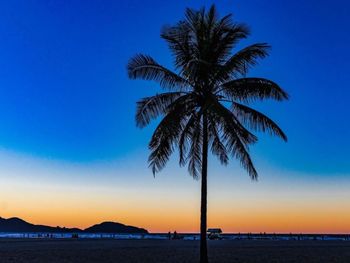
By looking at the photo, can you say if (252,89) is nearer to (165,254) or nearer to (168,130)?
(168,130)

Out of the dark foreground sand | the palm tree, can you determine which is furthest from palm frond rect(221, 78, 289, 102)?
the dark foreground sand

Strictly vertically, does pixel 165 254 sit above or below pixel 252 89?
below

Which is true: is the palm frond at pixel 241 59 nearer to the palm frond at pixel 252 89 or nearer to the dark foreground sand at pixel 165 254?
the palm frond at pixel 252 89

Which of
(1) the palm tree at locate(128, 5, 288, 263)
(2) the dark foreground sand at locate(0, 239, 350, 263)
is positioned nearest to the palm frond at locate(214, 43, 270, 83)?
(1) the palm tree at locate(128, 5, 288, 263)

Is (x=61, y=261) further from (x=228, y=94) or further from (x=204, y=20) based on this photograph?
(x=204, y=20)

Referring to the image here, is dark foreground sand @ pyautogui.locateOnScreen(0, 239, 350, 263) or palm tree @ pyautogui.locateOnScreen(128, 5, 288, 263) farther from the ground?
palm tree @ pyautogui.locateOnScreen(128, 5, 288, 263)

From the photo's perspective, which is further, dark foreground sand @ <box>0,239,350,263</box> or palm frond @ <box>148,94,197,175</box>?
dark foreground sand @ <box>0,239,350,263</box>

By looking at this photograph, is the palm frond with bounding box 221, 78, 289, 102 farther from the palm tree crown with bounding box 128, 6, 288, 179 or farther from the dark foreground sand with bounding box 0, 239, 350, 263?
the dark foreground sand with bounding box 0, 239, 350, 263

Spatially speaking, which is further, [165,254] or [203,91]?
[165,254]

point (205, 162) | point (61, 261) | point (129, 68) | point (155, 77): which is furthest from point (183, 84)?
point (61, 261)

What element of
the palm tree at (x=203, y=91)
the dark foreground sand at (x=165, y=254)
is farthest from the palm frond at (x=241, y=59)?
the dark foreground sand at (x=165, y=254)

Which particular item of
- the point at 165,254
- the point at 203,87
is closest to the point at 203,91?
the point at 203,87

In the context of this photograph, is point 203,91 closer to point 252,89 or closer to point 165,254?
point 252,89

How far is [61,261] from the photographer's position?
24.9 m
